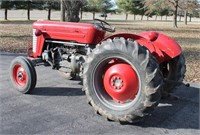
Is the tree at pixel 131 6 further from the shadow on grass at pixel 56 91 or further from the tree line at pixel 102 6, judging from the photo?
the shadow on grass at pixel 56 91

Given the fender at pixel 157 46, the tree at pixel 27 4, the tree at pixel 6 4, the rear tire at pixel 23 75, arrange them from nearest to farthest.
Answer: the fender at pixel 157 46
the rear tire at pixel 23 75
the tree at pixel 6 4
the tree at pixel 27 4

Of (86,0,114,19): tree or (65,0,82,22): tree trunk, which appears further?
(86,0,114,19): tree

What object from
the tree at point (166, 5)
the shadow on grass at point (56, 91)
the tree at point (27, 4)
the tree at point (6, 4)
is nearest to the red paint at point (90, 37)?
the shadow on grass at point (56, 91)

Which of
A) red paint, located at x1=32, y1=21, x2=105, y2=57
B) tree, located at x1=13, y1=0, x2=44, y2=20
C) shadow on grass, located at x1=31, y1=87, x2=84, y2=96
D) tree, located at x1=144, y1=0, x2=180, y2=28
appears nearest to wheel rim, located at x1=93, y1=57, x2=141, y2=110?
red paint, located at x1=32, y1=21, x2=105, y2=57

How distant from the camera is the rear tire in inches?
202

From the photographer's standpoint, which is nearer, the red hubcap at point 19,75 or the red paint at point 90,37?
the red paint at point 90,37

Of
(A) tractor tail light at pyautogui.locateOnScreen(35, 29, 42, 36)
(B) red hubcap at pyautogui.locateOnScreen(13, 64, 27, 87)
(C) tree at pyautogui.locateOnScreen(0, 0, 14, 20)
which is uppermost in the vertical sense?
(C) tree at pyautogui.locateOnScreen(0, 0, 14, 20)

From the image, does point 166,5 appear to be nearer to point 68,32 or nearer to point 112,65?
point 68,32

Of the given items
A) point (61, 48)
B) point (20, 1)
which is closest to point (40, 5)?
point (20, 1)

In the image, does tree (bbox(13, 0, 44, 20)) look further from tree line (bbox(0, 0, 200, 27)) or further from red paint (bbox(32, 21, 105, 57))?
red paint (bbox(32, 21, 105, 57))

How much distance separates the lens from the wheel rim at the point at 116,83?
3.92 meters

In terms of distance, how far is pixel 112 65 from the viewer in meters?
4.15

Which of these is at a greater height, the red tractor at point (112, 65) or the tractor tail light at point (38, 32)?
the tractor tail light at point (38, 32)

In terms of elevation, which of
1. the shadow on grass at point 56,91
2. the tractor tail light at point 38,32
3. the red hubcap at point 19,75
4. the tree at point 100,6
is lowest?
the shadow on grass at point 56,91
